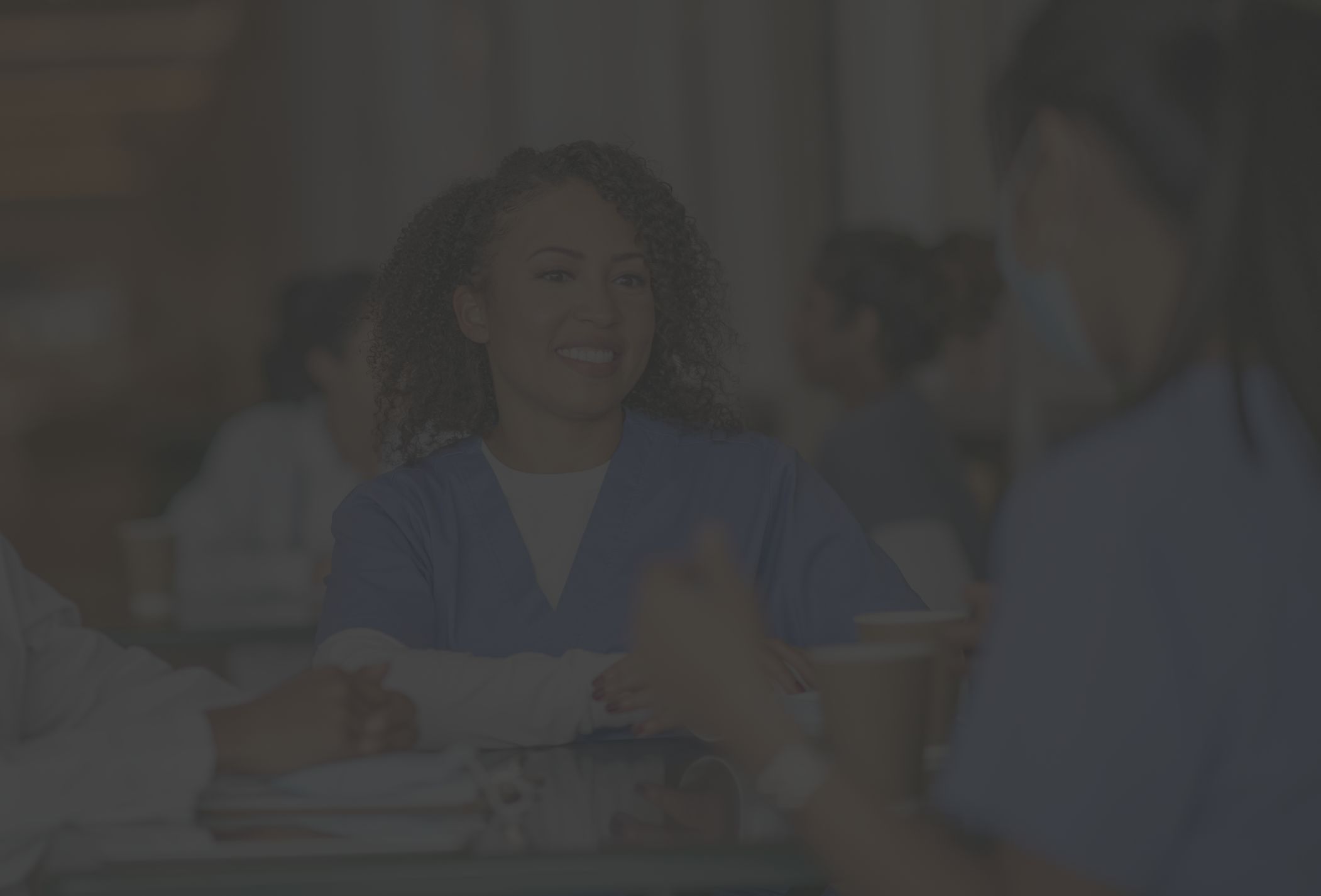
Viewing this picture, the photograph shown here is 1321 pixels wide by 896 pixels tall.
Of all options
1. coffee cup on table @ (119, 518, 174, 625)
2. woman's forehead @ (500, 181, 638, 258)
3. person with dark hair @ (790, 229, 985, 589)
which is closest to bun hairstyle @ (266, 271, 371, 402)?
coffee cup on table @ (119, 518, 174, 625)

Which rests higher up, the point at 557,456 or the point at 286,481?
Result: the point at 557,456

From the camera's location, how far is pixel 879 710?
980 mm

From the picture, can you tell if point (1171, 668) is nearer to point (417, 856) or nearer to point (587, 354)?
point (417, 856)

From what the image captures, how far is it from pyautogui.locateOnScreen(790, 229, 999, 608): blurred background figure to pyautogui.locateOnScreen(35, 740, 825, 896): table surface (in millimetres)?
1788

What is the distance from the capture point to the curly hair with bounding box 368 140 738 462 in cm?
172

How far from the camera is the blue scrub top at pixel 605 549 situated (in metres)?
1.51

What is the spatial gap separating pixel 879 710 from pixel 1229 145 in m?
0.42

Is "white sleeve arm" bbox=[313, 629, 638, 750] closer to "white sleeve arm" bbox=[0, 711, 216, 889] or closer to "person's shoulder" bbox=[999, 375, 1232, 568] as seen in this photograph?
"white sleeve arm" bbox=[0, 711, 216, 889]

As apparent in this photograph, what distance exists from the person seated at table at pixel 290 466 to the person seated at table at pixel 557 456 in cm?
79

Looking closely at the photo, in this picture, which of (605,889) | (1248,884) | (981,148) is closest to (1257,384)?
(1248,884)

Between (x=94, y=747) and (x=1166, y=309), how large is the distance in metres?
0.81

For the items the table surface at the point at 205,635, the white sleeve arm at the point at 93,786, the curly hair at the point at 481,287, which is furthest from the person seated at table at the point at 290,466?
the white sleeve arm at the point at 93,786

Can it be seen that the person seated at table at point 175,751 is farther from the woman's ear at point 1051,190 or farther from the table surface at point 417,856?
the woman's ear at point 1051,190

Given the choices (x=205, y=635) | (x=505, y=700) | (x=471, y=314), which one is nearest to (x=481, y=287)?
(x=471, y=314)
